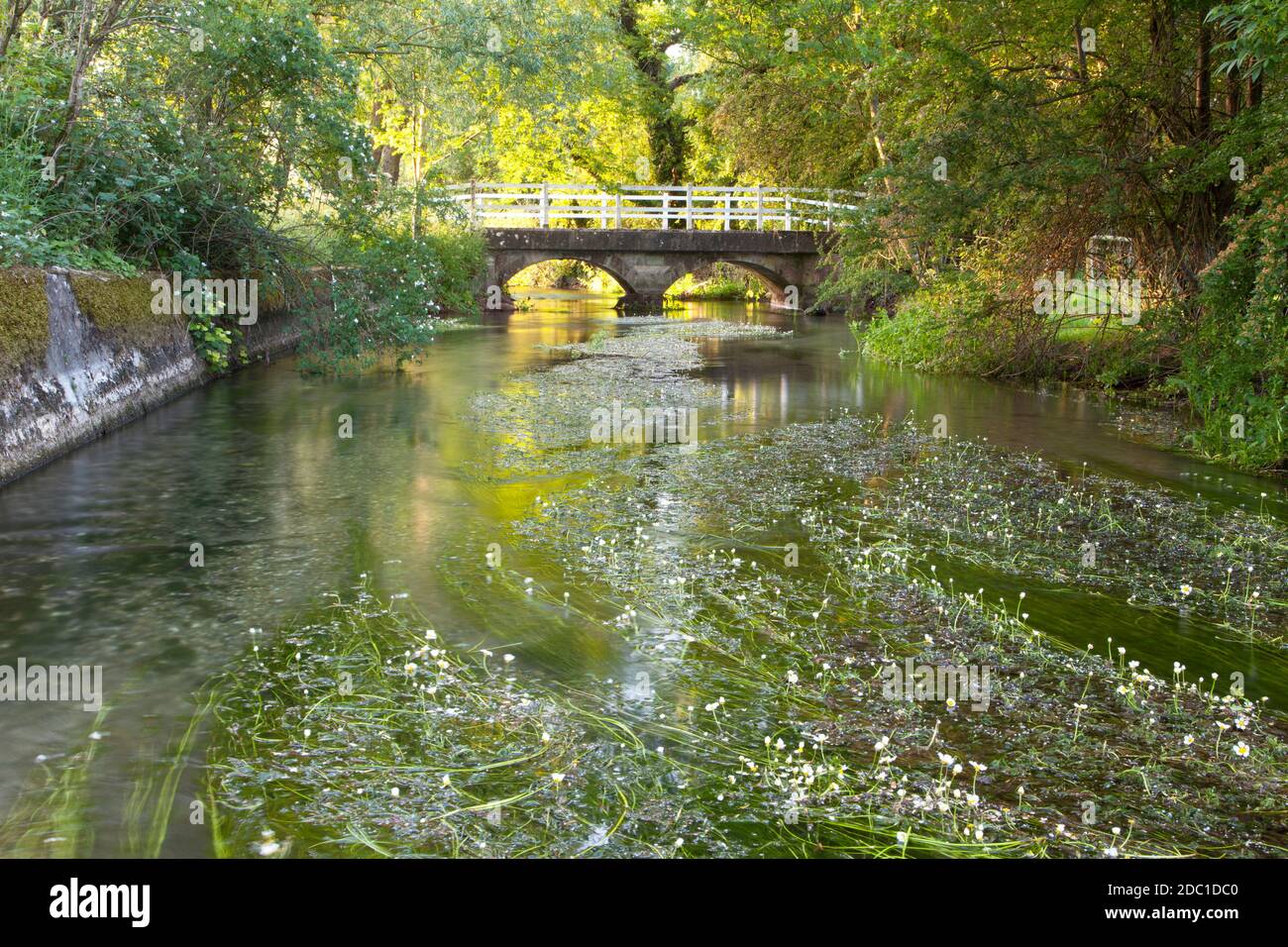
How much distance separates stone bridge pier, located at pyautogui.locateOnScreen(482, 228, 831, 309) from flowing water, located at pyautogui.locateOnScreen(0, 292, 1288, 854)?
18.3 m

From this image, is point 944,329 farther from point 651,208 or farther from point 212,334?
point 651,208

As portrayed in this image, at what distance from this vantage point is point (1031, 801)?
14.3ft

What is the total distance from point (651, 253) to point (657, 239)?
1.68 feet

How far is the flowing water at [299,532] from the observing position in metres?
5.50

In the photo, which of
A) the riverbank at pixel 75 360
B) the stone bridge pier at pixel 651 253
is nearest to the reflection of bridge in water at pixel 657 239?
the stone bridge pier at pixel 651 253

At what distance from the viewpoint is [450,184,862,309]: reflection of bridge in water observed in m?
34.4

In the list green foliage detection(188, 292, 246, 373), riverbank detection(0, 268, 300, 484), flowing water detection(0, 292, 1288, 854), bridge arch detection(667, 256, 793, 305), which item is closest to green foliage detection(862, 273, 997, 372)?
flowing water detection(0, 292, 1288, 854)

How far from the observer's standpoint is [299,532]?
325 inches

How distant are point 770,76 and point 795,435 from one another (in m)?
19.0

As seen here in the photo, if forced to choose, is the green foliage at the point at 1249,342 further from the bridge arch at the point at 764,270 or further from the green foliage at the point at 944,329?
the bridge arch at the point at 764,270

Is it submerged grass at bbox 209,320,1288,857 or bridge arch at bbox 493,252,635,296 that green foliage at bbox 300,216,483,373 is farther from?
bridge arch at bbox 493,252,635,296

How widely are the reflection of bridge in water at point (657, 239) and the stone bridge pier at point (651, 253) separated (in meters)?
0.03

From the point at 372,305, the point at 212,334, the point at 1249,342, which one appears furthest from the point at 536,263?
the point at 1249,342

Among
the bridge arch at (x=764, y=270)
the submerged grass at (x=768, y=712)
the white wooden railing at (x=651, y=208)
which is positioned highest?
the white wooden railing at (x=651, y=208)
